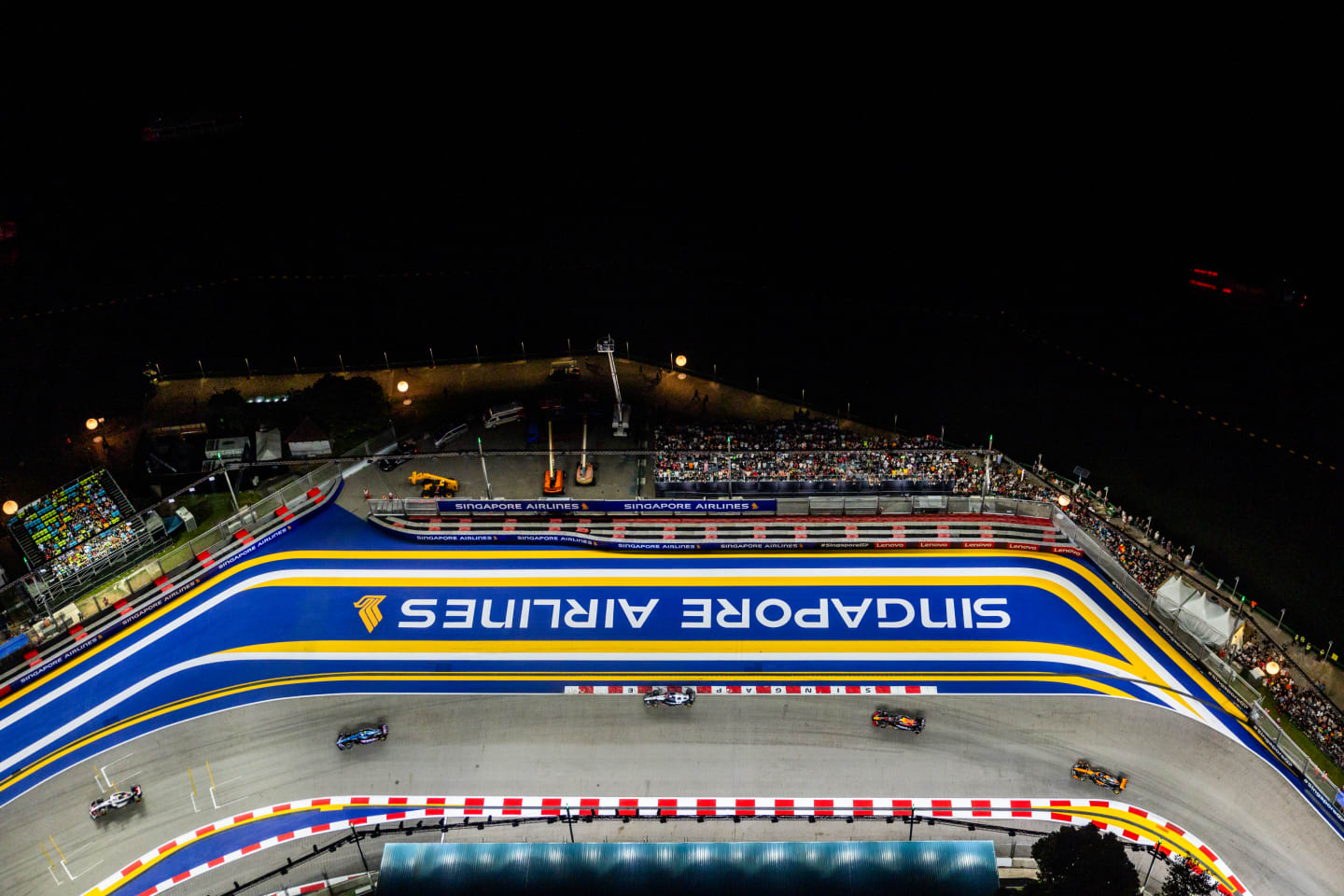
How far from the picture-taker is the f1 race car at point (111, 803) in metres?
35.8

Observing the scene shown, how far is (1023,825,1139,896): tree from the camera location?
2989cm

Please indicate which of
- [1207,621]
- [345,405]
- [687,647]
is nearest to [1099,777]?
[1207,621]

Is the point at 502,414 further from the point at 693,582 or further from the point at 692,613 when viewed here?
the point at 692,613

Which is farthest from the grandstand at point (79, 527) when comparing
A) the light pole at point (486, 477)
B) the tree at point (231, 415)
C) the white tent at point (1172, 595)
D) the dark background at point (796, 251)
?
the white tent at point (1172, 595)

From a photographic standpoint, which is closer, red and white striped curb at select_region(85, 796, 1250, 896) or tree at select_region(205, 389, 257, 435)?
red and white striped curb at select_region(85, 796, 1250, 896)

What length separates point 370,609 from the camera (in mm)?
42969

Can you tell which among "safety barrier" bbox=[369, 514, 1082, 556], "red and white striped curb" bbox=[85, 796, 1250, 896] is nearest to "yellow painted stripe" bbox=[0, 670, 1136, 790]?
"red and white striped curb" bbox=[85, 796, 1250, 896]

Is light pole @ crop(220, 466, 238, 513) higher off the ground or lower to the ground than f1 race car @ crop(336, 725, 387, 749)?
higher

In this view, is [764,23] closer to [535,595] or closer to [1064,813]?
[535,595]

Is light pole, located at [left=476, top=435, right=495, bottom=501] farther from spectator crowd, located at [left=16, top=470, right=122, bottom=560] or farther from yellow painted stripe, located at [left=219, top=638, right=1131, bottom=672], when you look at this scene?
spectator crowd, located at [left=16, top=470, right=122, bottom=560]

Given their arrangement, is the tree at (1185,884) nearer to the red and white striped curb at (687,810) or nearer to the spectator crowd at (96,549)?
the red and white striped curb at (687,810)

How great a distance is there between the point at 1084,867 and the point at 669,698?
53.0ft

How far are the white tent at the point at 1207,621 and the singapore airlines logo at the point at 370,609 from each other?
3584cm

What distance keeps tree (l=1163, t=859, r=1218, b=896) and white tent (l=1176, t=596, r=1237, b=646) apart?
444 inches
